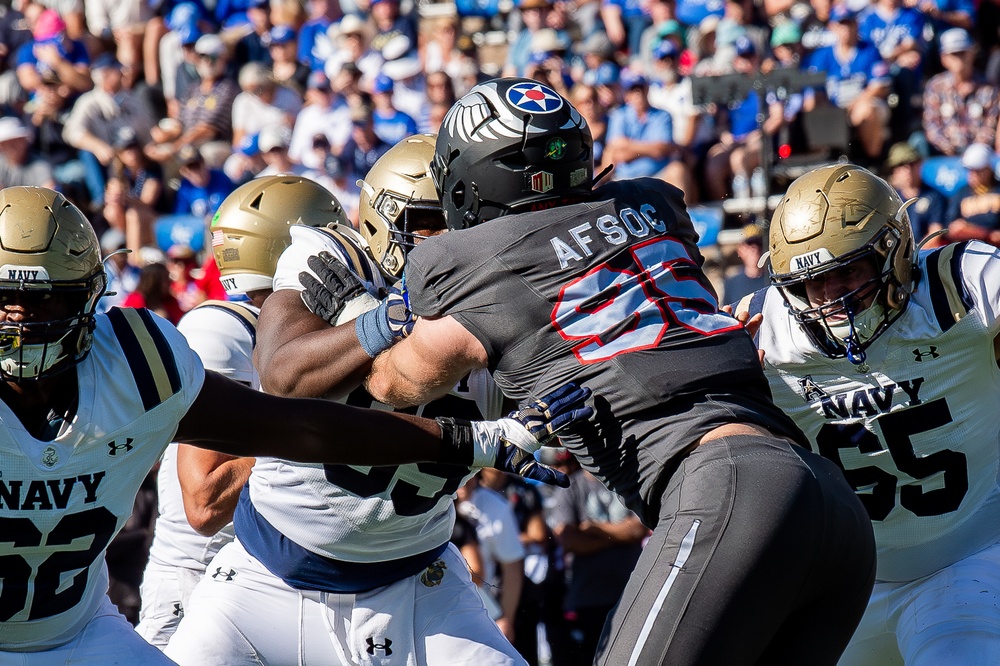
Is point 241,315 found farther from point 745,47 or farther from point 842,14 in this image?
point 842,14

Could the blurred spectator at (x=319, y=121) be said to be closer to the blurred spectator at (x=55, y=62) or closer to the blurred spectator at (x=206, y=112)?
the blurred spectator at (x=206, y=112)

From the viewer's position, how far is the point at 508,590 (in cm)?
690

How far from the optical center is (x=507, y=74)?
11.5 metres

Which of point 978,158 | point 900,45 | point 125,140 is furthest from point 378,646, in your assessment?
point 125,140

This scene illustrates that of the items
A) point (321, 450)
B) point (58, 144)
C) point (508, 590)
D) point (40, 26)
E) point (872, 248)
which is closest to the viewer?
point (321, 450)

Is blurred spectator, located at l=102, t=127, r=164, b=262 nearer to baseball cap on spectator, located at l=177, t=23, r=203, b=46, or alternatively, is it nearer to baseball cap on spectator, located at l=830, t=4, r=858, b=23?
baseball cap on spectator, located at l=177, t=23, r=203, b=46

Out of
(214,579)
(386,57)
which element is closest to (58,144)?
(386,57)

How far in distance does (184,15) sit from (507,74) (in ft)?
12.4

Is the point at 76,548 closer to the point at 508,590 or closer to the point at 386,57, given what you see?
the point at 508,590

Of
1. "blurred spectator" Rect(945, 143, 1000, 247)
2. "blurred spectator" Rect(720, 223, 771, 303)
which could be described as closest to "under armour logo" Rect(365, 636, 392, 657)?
"blurred spectator" Rect(720, 223, 771, 303)

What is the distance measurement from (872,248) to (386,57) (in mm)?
8426

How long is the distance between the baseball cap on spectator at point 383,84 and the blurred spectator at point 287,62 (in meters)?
1.39

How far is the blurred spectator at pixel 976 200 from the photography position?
27.1 feet

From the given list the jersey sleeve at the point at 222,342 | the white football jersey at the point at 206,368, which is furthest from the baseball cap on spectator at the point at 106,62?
the jersey sleeve at the point at 222,342
